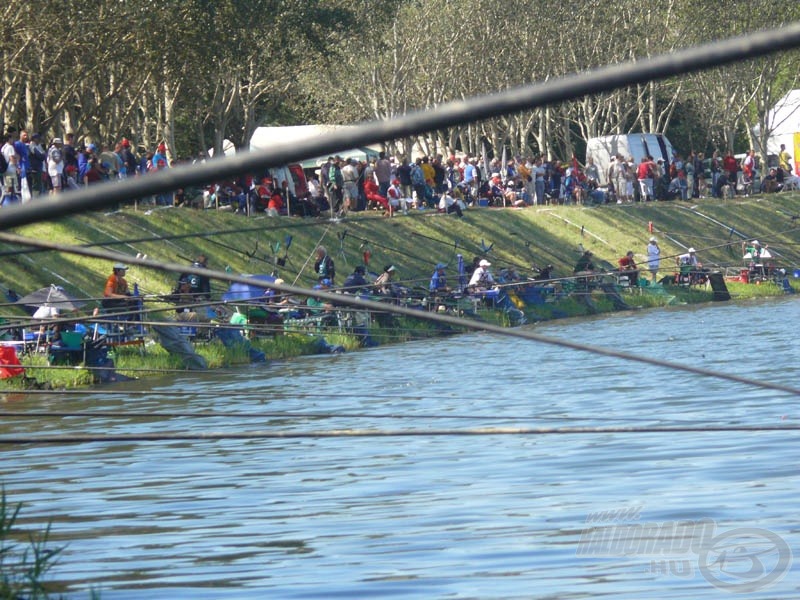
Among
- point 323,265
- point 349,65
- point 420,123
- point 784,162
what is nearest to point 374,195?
point 323,265

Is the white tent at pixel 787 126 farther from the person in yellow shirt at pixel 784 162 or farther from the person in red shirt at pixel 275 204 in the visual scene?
the person in red shirt at pixel 275 204

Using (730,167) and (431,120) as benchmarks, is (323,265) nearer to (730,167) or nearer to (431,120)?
(730,167)

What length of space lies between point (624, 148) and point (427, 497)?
3999cm

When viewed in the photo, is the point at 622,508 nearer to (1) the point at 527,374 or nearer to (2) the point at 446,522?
(2) the point at 446,522

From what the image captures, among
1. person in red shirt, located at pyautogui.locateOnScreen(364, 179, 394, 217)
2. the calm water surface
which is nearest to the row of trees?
person in red shirt, located at pyautogui.locateOnScreen(364, 179, 394, 217)

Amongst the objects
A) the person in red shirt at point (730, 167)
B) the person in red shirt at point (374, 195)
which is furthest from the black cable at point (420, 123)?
the person in red shirt at point (730, 167)

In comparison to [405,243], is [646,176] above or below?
above

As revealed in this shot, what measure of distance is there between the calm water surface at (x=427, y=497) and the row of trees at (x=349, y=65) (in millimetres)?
17112

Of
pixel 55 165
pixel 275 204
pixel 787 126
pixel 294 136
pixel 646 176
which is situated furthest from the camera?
pixel 787 126

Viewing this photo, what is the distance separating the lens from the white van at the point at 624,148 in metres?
50.0

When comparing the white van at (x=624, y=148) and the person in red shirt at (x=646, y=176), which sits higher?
the white van at (x=624, y=148)

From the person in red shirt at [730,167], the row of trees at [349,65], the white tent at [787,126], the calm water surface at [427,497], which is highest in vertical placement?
the row of trees at [349,65]

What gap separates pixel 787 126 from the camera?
6481 centimetres

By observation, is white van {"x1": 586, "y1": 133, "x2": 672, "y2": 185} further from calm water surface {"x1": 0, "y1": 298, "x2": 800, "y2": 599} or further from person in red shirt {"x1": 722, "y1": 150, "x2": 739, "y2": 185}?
calm water surface {"x1": 0, "y1": 298, "x2": 800, "y2": 599}
